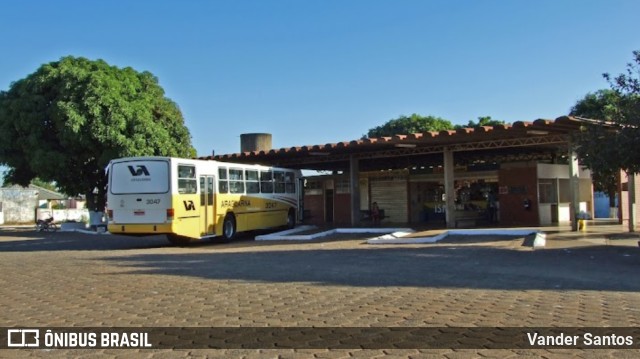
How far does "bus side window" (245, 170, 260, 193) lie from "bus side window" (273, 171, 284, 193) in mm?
1808

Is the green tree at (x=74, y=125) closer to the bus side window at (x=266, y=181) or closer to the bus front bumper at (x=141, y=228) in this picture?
the bus side window at (x=266, y=181)

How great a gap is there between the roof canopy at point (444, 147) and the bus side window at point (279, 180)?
52.0 inches

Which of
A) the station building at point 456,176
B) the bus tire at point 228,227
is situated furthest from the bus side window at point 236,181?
the station building at point 456,176

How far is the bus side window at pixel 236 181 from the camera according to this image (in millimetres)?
21750

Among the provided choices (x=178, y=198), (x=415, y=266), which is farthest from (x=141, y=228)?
(x=415, y=266)

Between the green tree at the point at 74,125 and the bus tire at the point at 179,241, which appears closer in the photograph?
Result: the bus tire at the point at 179,241

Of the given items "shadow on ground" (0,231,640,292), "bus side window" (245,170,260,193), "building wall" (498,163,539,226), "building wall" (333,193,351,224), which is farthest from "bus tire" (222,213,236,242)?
"building wall" (333,193,351,224)

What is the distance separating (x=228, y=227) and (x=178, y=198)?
142 inches

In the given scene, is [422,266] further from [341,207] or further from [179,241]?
[341,207]

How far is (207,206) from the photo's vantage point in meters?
20.3

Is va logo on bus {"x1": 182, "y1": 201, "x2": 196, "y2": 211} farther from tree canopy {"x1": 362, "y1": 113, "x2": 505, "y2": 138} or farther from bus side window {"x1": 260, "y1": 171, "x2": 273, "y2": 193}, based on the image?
tree canopy {"x1": 362, "y1": 113, "x2": 505, "y2": 138}

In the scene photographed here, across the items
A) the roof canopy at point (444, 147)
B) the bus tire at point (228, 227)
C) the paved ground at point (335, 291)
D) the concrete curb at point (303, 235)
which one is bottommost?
the paved ground at point (335, 291)

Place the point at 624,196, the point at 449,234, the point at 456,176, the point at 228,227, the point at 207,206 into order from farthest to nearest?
the point at 456,176 → the point at 624,196 → the point at 228,227 → the point at 449,234 → the point at 207,206

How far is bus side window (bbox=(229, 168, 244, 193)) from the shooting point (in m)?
21.8
